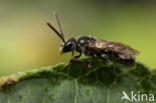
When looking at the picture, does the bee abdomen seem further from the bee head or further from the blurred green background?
the blurred green background

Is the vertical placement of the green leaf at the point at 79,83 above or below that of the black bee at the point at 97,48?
below

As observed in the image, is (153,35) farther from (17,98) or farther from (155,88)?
(17,98)

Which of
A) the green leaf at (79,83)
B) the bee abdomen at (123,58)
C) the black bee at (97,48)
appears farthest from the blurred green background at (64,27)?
the green leaf at (79,83)

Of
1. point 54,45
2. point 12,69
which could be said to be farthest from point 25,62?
point 54,45

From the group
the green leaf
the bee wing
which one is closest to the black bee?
the bee wing

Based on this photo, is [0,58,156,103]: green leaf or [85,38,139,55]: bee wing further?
[85,38,139,55]: bee wing

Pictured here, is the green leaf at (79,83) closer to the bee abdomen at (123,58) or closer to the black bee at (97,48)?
the bee abdomen at (123,58)
